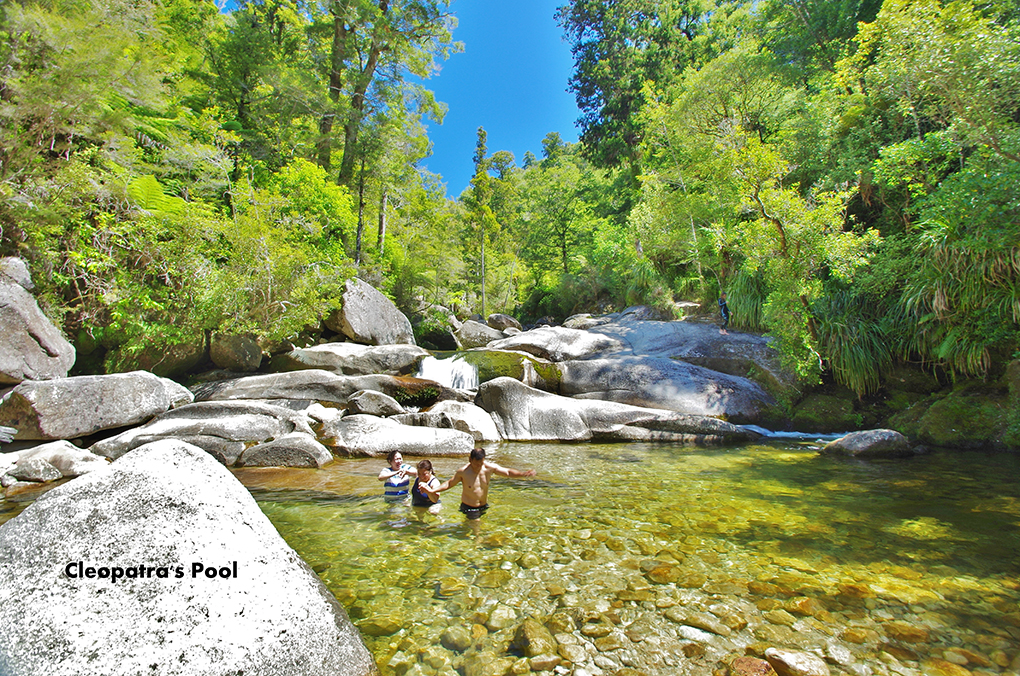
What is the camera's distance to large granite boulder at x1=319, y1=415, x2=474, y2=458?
25.3 ft

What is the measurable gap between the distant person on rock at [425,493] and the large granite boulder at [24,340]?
8.02 m

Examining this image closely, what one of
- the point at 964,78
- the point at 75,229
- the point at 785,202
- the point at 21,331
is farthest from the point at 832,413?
the point at 75,229

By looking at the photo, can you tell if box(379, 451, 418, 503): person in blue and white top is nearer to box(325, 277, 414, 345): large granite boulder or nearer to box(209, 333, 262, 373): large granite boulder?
box(209, 333, 262, 373): large granite boulder

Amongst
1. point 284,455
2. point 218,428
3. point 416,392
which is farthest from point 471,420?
point 218,428

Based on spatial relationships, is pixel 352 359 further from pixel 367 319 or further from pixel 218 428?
pixel 218 428

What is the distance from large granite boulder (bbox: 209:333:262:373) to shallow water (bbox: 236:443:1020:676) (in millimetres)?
7784

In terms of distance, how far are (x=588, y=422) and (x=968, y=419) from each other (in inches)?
268

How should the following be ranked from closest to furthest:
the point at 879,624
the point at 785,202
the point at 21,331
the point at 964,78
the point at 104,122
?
the point at 879,624, the point at 964,78, the point at 21,331, the point at 785,202, the point at 104,122

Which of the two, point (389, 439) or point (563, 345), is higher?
point (563, 345)

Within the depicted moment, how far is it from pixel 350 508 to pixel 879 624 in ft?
15.2

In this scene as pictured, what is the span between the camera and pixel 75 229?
9617 mm

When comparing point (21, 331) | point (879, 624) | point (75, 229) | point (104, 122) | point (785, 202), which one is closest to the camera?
point (879, 624)

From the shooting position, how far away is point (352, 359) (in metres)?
12.4

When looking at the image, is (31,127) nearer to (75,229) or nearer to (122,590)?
(75,229)
